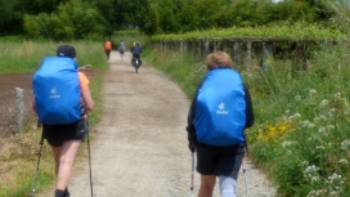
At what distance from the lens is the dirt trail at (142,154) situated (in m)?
11.0

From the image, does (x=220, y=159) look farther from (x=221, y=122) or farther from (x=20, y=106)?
(x=20, y=106)

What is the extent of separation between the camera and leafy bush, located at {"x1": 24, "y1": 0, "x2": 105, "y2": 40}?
225 feet

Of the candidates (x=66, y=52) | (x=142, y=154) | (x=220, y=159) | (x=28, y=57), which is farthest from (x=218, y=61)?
(x=28, y=57)

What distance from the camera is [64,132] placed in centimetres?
870

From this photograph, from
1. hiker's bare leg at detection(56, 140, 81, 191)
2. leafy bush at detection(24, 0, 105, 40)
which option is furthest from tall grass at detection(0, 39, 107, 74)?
hiker's bare leg at detection(56, 140, 81, 191)

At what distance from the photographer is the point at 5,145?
13.6 m

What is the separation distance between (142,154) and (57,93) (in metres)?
5.79

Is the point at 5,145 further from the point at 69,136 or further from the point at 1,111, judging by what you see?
the point at 1,111

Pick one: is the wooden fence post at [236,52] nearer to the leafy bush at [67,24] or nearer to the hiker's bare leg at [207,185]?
the hiker's bare leg at [207,185]

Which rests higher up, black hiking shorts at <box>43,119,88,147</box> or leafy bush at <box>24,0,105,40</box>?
black hiking shorts at <box>43,119,88,147</box>

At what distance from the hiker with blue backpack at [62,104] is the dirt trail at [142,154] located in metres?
1.85

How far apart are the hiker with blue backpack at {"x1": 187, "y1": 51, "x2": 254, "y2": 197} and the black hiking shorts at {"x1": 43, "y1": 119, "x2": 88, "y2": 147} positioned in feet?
4.58

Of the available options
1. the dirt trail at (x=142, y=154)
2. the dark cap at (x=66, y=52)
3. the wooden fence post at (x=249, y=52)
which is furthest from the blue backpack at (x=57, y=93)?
the wooden fence post at (x=249, y=52)

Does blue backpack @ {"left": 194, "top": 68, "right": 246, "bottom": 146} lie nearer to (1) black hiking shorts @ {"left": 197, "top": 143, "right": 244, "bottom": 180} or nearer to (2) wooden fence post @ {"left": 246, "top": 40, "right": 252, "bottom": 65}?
(1) black hiking shorts @ {"left": 197, "top": 143, "right": 244, "bottom": 180}
